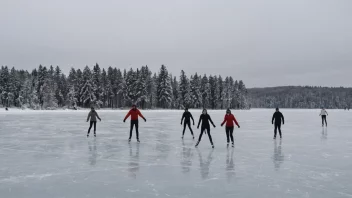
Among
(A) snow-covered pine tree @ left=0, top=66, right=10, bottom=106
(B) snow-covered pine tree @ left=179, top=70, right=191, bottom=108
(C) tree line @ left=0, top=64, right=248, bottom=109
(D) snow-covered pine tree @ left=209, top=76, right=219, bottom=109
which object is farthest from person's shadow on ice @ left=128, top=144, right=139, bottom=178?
(D) snow-covered pine tree @ left=209, top=76, right=219, bottom=109

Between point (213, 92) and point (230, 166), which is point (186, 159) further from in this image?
point (213, 92)

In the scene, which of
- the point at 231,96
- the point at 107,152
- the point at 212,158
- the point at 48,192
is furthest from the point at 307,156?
the point at 231,96

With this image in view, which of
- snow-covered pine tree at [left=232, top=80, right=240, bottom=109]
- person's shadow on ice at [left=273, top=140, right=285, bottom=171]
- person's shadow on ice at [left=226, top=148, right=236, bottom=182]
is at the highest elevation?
snow-covered pine tree at [left=232, top=80, right=240, bottom=109]

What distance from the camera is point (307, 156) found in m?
10.3

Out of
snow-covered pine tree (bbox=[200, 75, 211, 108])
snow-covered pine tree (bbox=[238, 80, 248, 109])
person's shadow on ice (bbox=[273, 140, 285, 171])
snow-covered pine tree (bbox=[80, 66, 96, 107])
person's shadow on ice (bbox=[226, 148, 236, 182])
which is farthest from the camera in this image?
snow-covered pine tree (bbox=[238, 80, 248, 109])

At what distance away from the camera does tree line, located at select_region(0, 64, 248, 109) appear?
80125 mm

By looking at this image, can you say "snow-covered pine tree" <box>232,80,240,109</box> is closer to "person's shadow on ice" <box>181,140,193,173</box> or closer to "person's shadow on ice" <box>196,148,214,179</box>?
"person's shadow on ice" <box>181,140,193,173</box>

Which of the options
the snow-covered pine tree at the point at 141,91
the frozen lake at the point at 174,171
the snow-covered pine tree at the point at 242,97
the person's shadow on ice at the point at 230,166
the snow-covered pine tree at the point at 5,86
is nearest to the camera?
the frozen lake at the point at 174,171

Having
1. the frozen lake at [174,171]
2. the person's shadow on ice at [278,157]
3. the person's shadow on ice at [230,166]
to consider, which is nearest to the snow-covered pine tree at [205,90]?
the frozen lake at [174,171]

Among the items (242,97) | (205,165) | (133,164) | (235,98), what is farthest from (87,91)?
(205,165)

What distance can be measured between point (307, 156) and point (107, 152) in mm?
7200

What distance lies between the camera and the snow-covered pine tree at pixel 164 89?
85.2 meters

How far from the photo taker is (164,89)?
85625 millimetres

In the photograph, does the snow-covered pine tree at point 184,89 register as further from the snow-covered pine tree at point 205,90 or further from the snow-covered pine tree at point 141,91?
the snow-covered pine tree at point 141,91
